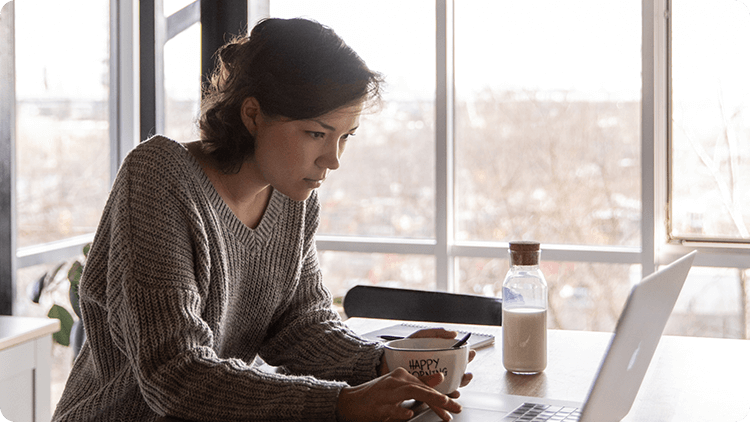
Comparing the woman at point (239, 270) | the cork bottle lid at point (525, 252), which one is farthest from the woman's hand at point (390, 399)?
the cork bottle lid at point (525, 252)

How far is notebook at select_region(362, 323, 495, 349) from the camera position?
1373mm

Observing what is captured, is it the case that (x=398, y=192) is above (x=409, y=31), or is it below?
below

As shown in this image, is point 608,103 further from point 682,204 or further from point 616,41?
point 682,204

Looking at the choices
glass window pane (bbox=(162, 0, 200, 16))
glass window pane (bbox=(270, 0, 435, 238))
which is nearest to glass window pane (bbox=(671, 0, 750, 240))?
glass window pane (bbox=(270, 0, 435, 238))

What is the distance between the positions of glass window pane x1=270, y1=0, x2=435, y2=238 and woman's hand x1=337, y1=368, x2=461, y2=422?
242 cm

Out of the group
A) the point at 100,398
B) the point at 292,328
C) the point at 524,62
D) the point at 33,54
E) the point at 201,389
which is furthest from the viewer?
the point at 524,62

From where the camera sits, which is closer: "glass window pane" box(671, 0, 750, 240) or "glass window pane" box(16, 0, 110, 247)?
"glass window pane" box(16, 0, 110, 247)

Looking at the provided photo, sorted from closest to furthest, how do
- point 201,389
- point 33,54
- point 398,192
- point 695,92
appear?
1. point 201,389
2. point 33,54
3. point 695,92
4. point 398,192

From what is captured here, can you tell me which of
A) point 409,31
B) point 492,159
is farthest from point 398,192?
point 409,31

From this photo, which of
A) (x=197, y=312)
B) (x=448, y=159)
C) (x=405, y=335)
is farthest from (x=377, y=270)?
(x=197, y=312)

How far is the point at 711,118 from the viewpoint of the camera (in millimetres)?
2848

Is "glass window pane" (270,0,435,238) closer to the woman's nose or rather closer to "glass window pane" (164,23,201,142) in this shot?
"glass window pane" (164,23,201,142)

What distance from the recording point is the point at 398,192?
11.0ft

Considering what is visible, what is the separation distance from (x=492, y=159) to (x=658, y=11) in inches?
36.1
